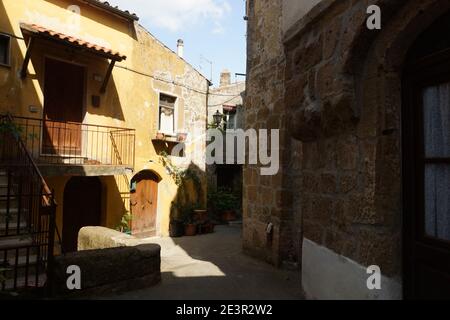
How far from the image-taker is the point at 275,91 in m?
5.51

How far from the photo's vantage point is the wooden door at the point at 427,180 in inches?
68.1

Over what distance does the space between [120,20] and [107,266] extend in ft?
22.8

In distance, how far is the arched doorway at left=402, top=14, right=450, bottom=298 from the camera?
1.73m

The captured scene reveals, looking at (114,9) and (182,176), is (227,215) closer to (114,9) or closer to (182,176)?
(182,176)

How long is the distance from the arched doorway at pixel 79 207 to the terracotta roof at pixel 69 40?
10.2ft

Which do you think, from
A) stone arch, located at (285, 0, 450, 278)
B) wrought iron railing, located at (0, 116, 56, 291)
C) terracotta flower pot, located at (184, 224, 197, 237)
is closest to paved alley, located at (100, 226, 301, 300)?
wrought iron railing, located at (0, 116, 56, 291)

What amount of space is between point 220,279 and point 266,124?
109 inches

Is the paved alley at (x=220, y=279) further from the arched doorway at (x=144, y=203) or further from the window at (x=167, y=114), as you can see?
the window at (x=167, y=114)

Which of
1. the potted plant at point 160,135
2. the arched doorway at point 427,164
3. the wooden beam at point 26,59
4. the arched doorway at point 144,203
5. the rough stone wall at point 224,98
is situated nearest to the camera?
the arched doorway at point 427,164

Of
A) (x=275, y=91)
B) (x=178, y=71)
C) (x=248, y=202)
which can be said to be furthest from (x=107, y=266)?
(x=178, y=71)

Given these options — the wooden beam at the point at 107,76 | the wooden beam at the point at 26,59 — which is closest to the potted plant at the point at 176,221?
the wooden beam at the point at 107,76

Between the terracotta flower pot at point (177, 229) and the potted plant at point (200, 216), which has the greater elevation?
the potted plant at point (200, 216)

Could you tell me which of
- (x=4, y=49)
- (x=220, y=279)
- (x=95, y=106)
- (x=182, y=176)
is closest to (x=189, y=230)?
(x=182, y=176)
